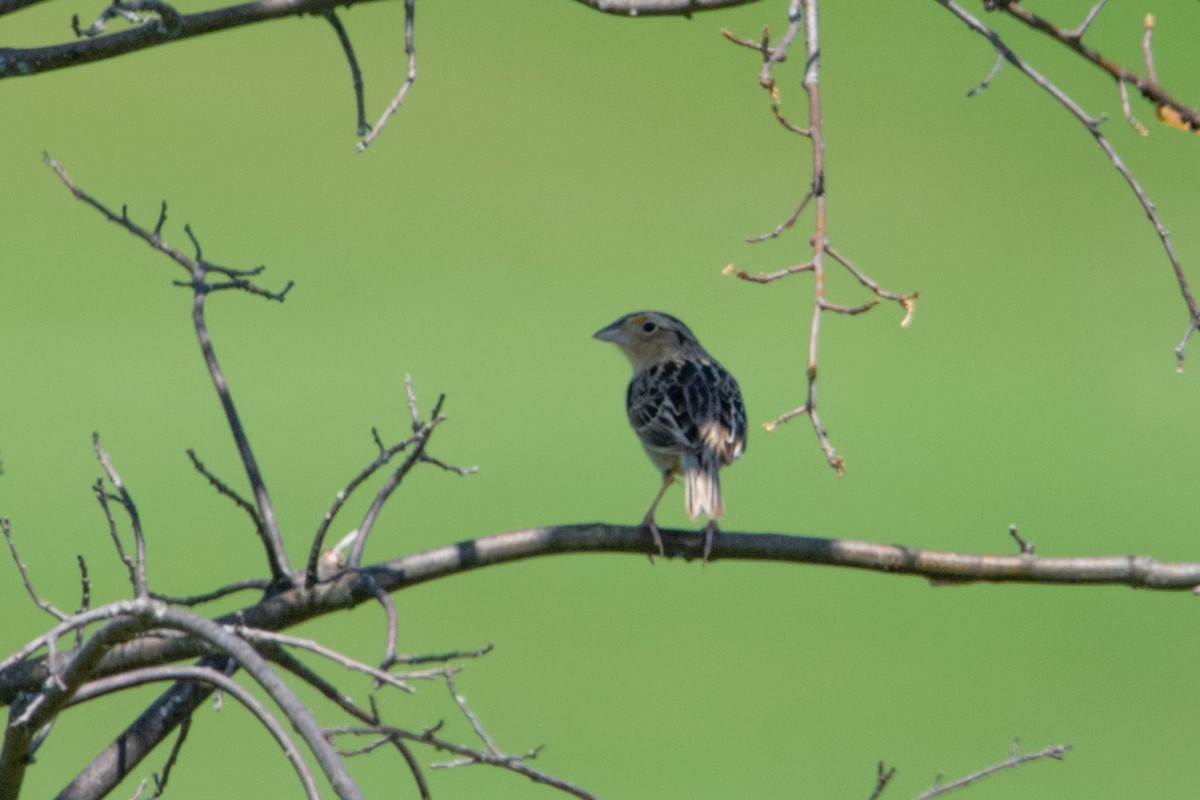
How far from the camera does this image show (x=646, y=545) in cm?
412

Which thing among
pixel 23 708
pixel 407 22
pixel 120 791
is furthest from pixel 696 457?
pixel 120 791

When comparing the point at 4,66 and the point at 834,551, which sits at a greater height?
the point at 4,66

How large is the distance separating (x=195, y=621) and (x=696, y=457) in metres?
3.31

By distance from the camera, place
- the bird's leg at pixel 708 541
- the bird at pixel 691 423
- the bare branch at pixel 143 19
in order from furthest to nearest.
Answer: the bird at pixel 691 423 → the bird's leg at pixel 708 541 → the bare branch at pixel 143 19

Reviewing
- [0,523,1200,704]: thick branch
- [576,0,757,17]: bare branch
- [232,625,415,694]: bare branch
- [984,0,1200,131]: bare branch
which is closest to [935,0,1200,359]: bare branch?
[984,0,1200,131]: bare branch

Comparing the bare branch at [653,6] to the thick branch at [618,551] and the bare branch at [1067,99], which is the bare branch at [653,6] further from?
the thick branch at [618,551]

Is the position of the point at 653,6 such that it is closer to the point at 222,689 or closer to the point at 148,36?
the point at 148,36

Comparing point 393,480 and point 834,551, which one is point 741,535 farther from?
point 393,480

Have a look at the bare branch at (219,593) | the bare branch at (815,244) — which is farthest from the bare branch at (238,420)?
the bare branch at (815,244)

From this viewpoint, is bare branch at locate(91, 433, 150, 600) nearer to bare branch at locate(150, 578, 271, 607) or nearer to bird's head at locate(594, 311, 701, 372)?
bare branch at locate(150, 578, 271, 607)

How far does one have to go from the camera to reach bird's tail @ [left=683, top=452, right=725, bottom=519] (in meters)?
5.29

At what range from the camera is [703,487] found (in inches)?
216

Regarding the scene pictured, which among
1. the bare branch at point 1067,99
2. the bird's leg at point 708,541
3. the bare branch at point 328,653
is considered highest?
the bare branch at point 1067,99

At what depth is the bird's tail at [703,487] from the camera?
529 centimetres
